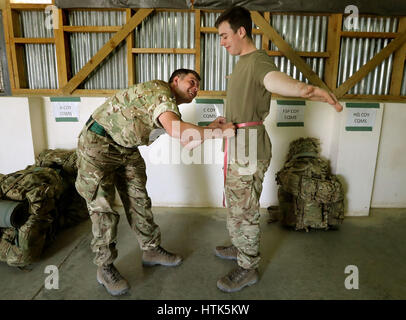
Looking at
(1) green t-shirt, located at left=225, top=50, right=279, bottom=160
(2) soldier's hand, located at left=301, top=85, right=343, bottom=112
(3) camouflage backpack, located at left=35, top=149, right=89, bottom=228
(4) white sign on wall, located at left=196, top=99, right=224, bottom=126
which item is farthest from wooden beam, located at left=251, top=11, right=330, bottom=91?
(3) camouflage backpack, located at left=35, top=149, right=89, bottom=228

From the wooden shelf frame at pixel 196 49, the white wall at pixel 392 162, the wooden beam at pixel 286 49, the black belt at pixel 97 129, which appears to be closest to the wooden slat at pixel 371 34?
the wooden shelf frame at pixel 196 49

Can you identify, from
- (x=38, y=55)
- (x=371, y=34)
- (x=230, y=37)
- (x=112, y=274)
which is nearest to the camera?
(x=230, y=37)

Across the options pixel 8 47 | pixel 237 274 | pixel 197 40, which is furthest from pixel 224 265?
pixel 8 47

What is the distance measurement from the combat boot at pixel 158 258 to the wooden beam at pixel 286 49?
2.18m

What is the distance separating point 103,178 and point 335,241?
2.08 meters

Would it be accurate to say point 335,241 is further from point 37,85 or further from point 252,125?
point 37,85

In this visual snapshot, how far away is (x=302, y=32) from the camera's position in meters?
2.97

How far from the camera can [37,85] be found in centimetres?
319

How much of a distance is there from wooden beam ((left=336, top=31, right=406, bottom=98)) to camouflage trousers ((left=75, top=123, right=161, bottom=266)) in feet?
7.42

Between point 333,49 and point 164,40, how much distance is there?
5.68 feet

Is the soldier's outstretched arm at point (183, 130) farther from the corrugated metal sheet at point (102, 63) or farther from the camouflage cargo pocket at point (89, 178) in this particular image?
the corrugated metal sheet at point (102, 63)

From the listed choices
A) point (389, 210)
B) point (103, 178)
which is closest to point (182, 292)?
point (103, 178)

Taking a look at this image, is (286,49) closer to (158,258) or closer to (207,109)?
(207,109)

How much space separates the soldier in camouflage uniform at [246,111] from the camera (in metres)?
1.56
